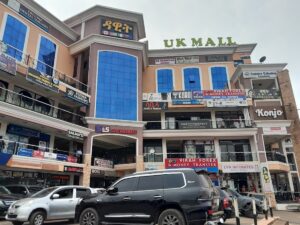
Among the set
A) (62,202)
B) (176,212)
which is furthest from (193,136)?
(176,212)

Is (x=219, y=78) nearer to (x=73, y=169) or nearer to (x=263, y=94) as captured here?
(x=263, y=94)

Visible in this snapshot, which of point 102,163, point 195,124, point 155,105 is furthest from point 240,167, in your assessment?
point 102,163

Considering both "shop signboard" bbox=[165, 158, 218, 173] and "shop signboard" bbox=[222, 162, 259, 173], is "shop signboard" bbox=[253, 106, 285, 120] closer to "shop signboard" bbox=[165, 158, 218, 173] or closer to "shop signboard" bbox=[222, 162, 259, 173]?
"shop signboard" bbox=[222, 162, 259, 173]

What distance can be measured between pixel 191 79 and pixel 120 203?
27278 mm

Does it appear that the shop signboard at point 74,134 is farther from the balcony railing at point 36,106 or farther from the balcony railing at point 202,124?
the balcony railing at point 202,124

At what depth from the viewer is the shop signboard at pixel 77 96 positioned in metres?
24.2

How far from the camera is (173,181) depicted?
7938 millimetres

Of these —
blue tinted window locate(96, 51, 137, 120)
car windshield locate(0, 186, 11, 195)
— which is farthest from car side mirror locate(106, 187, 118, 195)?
blue tinted window locate(96, 51, 137, 120)

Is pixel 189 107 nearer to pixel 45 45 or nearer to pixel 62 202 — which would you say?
pixel 45 45

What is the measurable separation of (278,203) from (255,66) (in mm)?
15295

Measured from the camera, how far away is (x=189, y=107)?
29.9 m

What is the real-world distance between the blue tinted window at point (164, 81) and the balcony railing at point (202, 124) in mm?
5156

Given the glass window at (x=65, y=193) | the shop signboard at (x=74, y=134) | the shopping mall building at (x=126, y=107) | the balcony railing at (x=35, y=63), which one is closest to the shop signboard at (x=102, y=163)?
the shopping mall building at (x=126, y=107)

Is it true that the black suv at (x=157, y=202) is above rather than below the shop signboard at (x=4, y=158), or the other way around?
below
